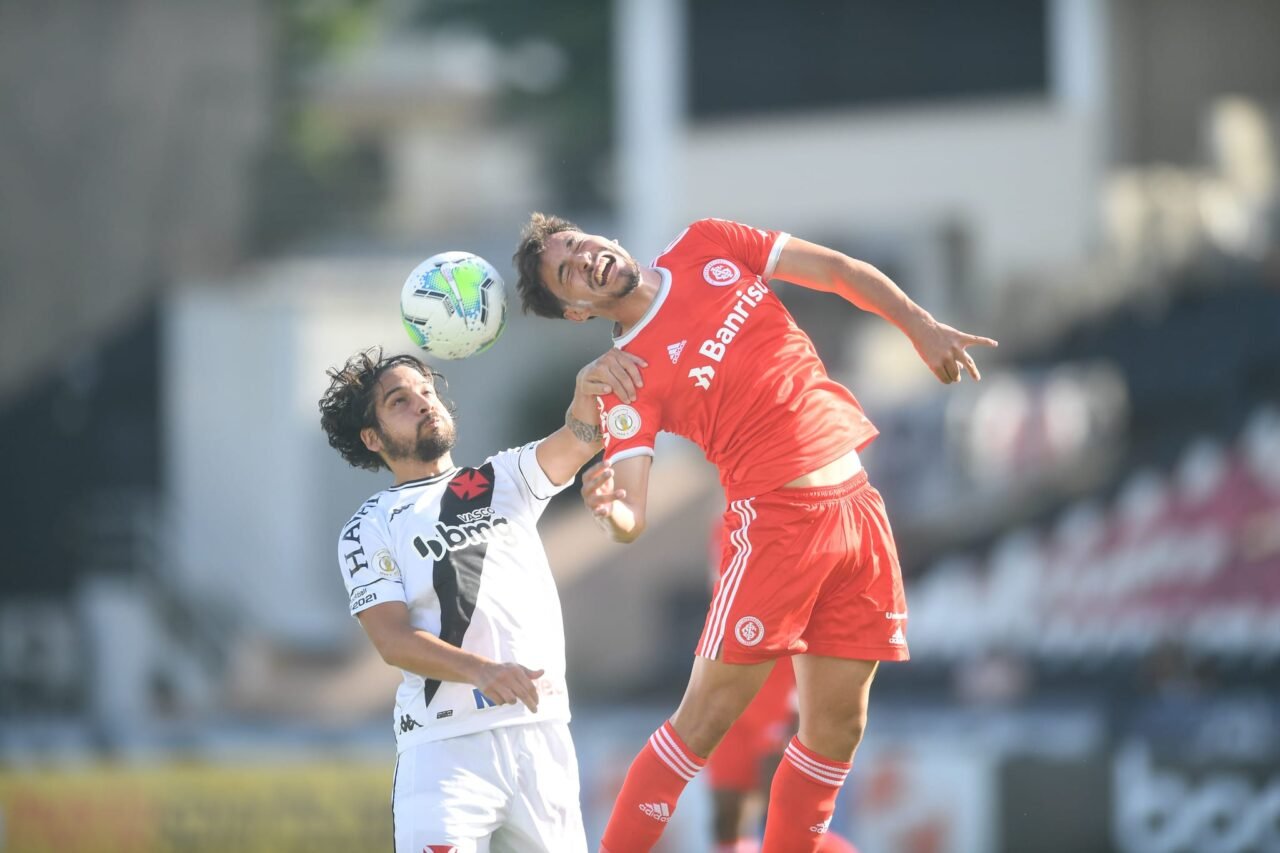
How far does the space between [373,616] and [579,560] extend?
45.6 feet

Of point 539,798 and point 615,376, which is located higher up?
point 615,376

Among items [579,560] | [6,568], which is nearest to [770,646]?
[579,560]

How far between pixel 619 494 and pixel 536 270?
792 millimetres

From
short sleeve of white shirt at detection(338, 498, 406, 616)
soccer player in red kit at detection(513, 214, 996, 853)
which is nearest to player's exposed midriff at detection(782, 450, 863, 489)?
soccer player in red kit at detection(513, 214, 996, 853)

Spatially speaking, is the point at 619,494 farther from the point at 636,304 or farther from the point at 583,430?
the point at 636,304

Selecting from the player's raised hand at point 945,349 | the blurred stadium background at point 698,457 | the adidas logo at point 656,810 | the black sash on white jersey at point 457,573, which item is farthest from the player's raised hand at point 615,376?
the blurred stadium background at point 698,457

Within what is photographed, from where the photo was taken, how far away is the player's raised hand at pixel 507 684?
5203 millimetres

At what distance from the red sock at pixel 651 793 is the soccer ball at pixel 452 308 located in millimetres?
1327

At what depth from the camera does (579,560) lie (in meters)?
19.3

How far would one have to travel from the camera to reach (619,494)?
5.29 metres

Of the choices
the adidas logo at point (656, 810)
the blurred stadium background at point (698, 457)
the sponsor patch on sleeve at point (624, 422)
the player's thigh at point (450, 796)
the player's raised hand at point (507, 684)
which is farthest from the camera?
the blurred stadium background at point (698, 457)

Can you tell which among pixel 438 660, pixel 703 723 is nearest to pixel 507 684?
pixel 438 660

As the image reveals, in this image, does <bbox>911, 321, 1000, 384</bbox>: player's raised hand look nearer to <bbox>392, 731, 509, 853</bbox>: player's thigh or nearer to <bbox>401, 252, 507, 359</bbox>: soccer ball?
<bbox>401, 252, 507, 359</bbox>: soccer ball

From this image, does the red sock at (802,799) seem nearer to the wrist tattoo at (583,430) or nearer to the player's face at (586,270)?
the wrist tattoo at (583,430)
